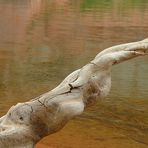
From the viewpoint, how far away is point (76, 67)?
34.8 ft

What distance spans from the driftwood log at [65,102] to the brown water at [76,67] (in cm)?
256

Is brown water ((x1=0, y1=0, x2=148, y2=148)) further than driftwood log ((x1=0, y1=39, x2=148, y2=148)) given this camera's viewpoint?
Yes

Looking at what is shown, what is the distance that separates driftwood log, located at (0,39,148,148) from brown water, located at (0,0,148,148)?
256 centimetres

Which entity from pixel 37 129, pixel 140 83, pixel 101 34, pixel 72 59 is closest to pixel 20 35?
pixel 101 34

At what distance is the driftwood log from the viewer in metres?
3.13

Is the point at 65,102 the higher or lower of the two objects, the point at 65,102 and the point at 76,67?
the higher

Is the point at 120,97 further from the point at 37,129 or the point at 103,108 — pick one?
the point at 37,129

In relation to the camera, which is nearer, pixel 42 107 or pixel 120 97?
pixel 42 107

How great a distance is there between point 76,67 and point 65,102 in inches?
293

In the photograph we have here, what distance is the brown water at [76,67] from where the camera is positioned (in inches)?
248

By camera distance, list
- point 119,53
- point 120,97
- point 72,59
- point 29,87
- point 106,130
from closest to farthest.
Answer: point 119,53 < point 106,130 < point 120,97 < point 29,87 < point 72,59

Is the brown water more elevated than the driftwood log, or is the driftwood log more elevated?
the driftwood log

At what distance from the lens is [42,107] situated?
3.21 meters

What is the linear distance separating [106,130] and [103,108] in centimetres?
107
